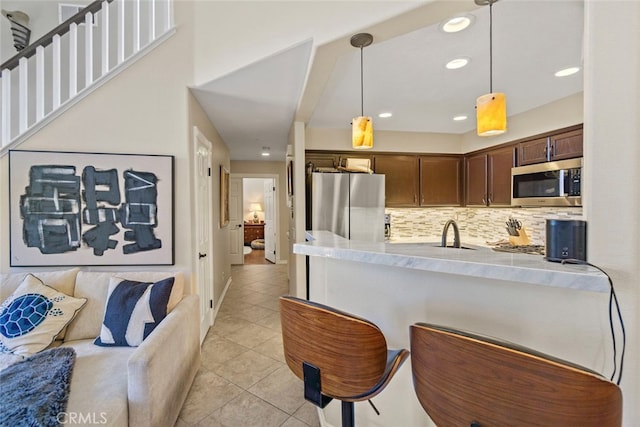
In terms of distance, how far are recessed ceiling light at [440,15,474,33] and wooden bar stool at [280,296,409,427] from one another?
184 centimetres

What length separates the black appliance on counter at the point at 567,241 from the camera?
98 cm

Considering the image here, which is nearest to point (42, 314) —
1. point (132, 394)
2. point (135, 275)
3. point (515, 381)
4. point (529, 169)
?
point (135, 275)

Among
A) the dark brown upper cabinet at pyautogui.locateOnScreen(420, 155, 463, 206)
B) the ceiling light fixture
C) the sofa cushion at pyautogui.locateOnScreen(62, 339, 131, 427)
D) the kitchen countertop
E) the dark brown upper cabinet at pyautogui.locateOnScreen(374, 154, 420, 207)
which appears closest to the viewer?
the kitchen countertop

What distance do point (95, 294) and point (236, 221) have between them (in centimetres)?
494

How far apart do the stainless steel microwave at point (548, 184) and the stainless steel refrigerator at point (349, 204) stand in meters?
1.62

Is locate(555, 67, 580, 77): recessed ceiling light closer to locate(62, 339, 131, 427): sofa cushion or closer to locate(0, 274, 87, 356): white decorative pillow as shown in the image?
locate(62, 339, 131, 427): sofa cushion

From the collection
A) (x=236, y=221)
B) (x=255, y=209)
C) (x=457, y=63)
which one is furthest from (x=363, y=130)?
(x=255, y=209)

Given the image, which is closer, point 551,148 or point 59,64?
point 59,64

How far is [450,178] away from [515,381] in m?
4.30

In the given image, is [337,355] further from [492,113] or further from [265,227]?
[265,227]

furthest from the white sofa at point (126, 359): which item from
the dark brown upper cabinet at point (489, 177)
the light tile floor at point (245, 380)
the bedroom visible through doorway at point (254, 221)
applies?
the bedroom visible through doorway at point (254, 221)

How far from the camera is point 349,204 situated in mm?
3670

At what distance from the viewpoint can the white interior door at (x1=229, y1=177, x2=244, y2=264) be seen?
22.9 ft

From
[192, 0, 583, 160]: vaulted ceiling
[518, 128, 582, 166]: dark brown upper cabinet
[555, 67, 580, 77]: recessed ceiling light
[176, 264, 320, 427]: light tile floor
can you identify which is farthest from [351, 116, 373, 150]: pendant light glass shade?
[518, 128, 582, 166]: dark brown upper cabinet
